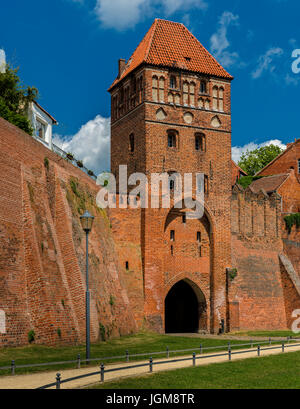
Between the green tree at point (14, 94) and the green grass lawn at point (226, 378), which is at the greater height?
the green tree at point (14, 94)

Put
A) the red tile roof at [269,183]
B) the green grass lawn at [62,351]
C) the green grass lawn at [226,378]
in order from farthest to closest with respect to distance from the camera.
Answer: the red tile roof at [269,183]
the green grass lawn at [62,351]
the green grass lawn at [226,378]

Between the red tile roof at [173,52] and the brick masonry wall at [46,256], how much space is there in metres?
9.94

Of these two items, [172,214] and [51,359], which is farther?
[172,214]

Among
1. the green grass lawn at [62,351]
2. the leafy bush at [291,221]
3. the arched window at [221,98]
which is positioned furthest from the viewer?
the leafy bush at [291,221]

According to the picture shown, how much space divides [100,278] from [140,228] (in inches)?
239

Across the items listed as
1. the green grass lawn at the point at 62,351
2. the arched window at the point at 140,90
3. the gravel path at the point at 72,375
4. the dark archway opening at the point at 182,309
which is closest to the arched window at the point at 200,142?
the arched window at the point at 140,90

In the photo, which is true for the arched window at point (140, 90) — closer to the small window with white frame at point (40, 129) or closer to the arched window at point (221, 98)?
the arched window at point (221, 98)

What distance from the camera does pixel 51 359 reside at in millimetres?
16438

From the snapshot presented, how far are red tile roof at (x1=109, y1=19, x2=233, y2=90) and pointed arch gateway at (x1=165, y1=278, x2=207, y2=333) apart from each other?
41.9ft

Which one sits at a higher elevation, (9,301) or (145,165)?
(145,165)

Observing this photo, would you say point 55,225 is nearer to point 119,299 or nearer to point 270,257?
point 119,299

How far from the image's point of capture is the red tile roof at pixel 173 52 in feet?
113

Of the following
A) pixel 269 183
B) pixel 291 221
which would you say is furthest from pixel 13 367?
pixel 269 183
